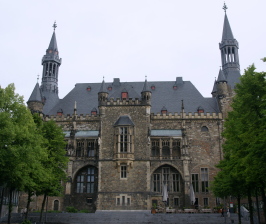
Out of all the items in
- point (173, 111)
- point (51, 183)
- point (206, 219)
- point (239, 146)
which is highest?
point (173, 111)

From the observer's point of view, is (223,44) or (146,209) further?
(223,44)

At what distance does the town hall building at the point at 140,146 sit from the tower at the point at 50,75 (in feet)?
12.1

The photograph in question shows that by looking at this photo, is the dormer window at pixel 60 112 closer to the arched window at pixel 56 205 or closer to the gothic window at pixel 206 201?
the arched window at pixel 56 205

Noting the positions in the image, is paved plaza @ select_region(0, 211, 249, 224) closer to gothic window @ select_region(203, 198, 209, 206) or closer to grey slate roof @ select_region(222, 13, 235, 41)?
gothic window @ select_region(203, 198, 209, 206)

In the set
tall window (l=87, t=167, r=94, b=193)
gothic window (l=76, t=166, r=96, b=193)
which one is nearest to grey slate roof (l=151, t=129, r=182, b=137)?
gothic window (l=76, t=166, r=96, b=193)

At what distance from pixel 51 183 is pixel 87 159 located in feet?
41.6

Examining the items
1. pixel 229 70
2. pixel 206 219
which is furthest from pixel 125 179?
pixel 229 70

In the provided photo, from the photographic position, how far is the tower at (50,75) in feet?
168

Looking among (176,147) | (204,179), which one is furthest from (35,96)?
(204,179)

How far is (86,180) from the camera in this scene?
4247 centimetres

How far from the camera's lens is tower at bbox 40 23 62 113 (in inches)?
2019

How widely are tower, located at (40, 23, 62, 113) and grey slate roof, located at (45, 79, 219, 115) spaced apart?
2.58 metres

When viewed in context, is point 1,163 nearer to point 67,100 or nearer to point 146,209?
point 146,209

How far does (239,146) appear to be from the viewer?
21.8 m
